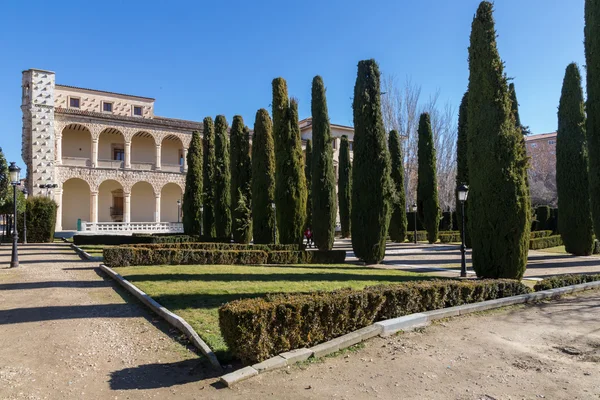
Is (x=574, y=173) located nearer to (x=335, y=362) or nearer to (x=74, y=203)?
(x=335, y=362)

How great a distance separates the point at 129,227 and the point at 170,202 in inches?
254

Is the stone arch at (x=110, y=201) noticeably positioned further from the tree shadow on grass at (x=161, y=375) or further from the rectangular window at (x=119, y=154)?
the tree shadow on grass at (x=161, y=375)

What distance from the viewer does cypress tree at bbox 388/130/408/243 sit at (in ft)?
87.7

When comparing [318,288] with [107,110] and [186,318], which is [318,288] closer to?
[186,318]

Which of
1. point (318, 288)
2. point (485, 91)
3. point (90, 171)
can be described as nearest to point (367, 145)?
point (485, 91)

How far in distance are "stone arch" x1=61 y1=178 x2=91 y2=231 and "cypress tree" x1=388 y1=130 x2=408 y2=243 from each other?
2610cm

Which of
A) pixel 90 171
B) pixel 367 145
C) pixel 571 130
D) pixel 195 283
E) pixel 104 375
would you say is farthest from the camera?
pixel 90 171

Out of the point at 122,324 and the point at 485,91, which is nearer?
the point at 122,324

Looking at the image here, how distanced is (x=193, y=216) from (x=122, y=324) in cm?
1895

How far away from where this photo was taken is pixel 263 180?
18109 millimetres

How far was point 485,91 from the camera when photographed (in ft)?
33.7

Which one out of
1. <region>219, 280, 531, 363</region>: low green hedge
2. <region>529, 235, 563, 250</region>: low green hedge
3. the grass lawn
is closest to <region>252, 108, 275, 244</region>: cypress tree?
the grass lawn

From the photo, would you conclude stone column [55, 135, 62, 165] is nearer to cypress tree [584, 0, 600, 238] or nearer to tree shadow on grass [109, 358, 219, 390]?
tree shadow on grass [109, 358, 219, 390]

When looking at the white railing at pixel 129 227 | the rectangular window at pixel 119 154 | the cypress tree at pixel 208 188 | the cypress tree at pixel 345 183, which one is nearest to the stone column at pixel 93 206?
the white railing at pixel 129 227
